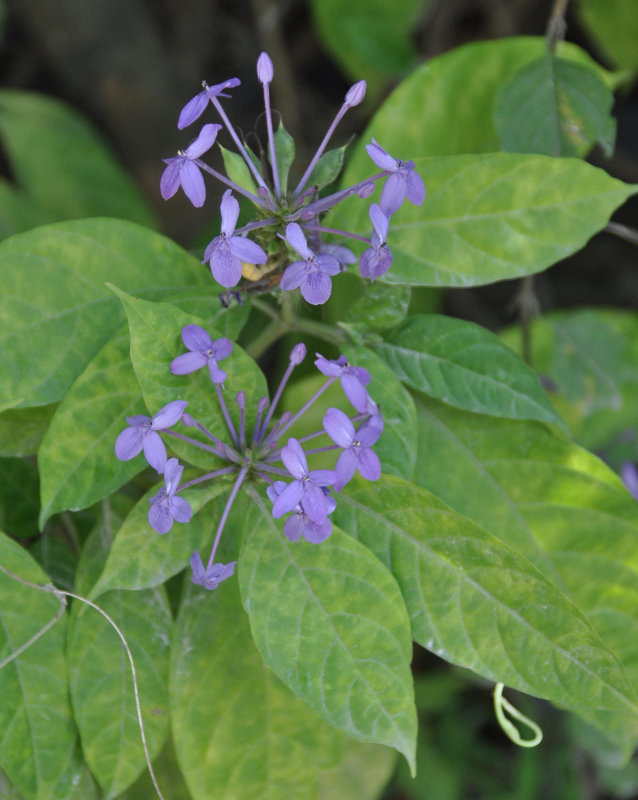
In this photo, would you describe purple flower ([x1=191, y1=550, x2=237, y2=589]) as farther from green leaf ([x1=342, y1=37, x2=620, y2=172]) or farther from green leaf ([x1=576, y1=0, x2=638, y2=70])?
green leaf ([x1=576, y1=0, x2=638, y2=70])

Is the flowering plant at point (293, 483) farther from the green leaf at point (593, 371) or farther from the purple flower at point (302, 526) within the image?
the green leaf at point (593, 371)

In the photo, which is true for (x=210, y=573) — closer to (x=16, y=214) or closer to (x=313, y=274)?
(x=313, y=274)

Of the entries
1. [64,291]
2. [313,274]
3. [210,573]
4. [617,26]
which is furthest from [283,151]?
[617,26]

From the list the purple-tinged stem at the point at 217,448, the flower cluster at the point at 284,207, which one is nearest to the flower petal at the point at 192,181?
the flower cluster at the point at 284,207

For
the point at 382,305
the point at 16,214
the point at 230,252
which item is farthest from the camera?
the point at 16,214

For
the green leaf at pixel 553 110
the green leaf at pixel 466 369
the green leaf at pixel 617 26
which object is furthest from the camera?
the green leaf at pixel 617 26
